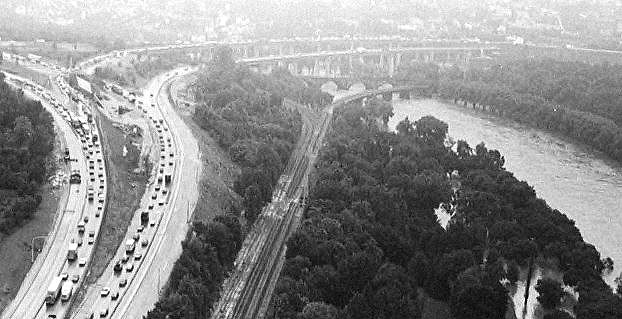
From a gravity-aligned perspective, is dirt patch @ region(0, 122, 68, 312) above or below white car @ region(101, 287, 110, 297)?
above

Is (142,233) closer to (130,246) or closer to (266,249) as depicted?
(130,246)

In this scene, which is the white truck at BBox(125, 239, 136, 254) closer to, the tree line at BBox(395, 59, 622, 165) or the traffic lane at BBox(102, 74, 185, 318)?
the traffic lane at BBox(102, 74, 185, 318)

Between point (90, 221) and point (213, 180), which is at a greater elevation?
point (90, 221)

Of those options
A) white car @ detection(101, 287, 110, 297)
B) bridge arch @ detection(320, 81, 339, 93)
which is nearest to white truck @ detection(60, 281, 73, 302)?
white car @ detection(101, 287, 110, 297)

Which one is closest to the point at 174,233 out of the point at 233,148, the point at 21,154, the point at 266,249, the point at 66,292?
the point at 266,249

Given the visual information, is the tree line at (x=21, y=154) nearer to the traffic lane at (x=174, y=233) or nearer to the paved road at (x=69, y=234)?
the paved road at (x=69, y=234)

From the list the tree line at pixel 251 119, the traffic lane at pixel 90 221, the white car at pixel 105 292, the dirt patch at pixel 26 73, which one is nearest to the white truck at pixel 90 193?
the traffic lane at pixel 90 221

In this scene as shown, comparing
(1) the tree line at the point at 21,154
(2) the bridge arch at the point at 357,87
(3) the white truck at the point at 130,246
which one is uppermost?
(1) the tree line at the point at 21,154
